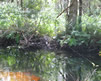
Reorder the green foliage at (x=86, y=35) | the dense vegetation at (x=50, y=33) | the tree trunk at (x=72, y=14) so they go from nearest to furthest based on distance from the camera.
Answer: the green foliage at (x=86, y=35)
the dense vegetation at (x=50, y=33)
the tree trunk at (x=72, y=14)

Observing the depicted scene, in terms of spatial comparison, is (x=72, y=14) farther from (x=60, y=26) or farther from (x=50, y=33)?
(x=50, y=33)

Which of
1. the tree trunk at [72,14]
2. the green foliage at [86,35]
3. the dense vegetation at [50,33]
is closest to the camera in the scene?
the green foliage at [86,35]

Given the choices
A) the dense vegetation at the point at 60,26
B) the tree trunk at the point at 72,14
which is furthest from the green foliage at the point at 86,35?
the tree trunk at the point at 72,14

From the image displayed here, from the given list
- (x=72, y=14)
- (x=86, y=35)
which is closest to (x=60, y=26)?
(x=72, y=14)

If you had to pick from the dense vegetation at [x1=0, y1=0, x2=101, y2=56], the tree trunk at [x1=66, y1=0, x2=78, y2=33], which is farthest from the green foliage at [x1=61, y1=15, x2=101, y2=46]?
the tree trunk at [x1=66, y1=0, x2=78, y2=33]

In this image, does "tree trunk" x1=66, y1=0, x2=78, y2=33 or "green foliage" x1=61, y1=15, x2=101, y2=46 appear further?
"tree trunk" x1=66, y1=0, x2=78, y2=33

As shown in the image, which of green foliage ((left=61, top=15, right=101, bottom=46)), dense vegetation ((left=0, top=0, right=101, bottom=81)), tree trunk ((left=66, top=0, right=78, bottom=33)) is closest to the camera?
green foliage ((left=61, top=15, right=101, bottom=46))

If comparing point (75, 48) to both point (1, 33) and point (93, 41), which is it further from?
point (1, 33)

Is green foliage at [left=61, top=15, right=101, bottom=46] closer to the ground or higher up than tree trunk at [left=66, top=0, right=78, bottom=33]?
closer to the ground

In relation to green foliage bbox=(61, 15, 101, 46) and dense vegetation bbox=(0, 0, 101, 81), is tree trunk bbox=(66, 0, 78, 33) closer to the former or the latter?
dense vegetation bbox=(0, 0, 101, 81)

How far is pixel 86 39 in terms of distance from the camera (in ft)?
34.5

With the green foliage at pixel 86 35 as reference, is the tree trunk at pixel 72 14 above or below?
above

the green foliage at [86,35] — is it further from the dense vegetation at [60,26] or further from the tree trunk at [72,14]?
the tree trunk at [72,14]

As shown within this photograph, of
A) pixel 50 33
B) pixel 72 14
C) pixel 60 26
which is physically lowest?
pixel 50 33
